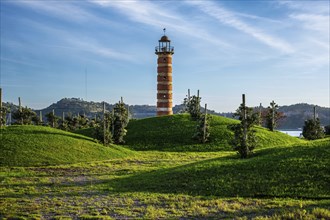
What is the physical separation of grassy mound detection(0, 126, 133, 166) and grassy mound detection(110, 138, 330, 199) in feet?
49.5

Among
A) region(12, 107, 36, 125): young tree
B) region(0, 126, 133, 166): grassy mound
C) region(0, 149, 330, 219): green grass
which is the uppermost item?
region(12, 107, 36, 125): young tree

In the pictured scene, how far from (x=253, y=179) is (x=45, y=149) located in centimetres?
2857

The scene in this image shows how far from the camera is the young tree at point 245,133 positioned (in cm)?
3553

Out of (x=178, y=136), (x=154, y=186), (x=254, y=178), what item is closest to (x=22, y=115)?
(x=178, y=136)

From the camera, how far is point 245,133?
3616 centimetres

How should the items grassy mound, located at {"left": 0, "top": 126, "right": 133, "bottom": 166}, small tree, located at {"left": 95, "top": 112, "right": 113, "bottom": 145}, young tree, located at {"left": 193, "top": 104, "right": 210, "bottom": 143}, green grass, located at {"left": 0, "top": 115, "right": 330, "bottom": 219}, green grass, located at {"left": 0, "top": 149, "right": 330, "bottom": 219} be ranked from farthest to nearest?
young tree, located at {"left": 193, "top": 104, "right": 210, "bottom": 143} < small tree, located at {"left": 95, "top": 112, "right": 113, "bottom": 145} < grassy mound, located at {"left": 0, "top": 126, "right": 133, "bottom": 166} < green grass, located at {"left": 0, "top": 115, "right": 330, "bottom": 219} < green grass, located at {"left": 0, "top": 149, "right": 330, "bottom": 219}

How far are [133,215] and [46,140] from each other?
107ft

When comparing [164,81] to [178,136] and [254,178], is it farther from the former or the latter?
[254,178]

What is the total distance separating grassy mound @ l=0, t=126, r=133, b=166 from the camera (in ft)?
136

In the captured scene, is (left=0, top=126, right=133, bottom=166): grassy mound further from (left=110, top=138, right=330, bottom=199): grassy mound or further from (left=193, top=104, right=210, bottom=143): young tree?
(left=193, top=104, right=210, bottom=143): young tree

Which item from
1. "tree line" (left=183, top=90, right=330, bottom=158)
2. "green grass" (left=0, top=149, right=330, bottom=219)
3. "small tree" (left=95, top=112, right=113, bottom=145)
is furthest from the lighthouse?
"green grass" (left=0, top=149, right=330, bottom=219)

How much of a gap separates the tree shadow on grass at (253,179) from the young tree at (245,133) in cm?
364

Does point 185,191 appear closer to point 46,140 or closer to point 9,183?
point 9,183

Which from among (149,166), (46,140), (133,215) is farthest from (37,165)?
(133,215)
